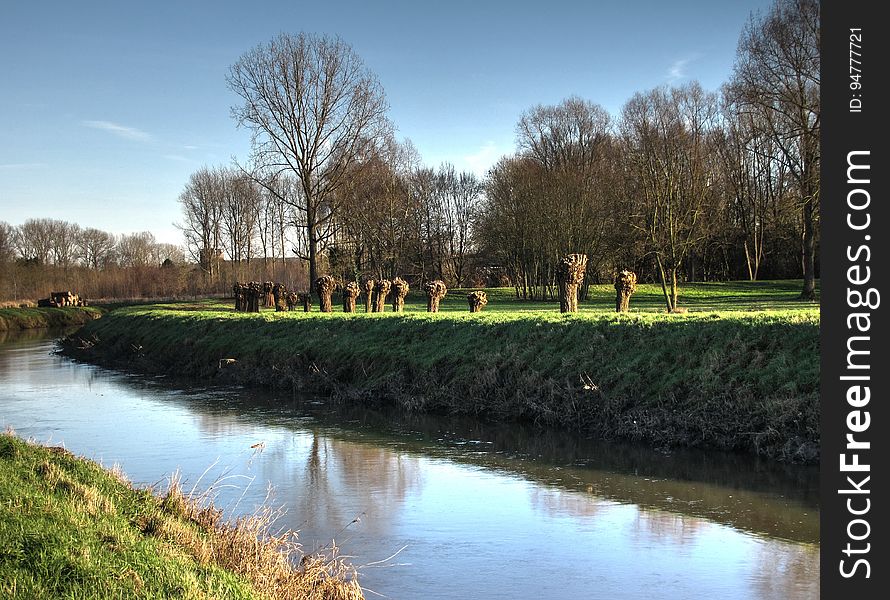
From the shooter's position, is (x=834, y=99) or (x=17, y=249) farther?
(x=17, y=249)

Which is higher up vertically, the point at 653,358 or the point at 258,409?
the point at 653,358

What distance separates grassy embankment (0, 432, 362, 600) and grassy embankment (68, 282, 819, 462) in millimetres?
7373

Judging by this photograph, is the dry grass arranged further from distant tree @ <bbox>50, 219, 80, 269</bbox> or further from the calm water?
distant tree @ <bbox>50, 219, 80, 269</bbox>

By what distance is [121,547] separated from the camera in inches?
216

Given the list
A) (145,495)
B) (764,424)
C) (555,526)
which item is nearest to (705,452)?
(764,424)

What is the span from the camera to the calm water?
729 centimetres

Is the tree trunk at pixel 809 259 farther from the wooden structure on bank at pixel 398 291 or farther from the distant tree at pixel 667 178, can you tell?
the wooden structure on bank at pixel 398 291

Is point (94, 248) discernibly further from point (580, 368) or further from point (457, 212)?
point (580, 368)

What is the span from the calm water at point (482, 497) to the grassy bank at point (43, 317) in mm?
32794

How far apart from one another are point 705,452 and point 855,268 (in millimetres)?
5992

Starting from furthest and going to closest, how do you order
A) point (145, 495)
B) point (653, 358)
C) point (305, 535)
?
1. point (653, 358)
2. point (305, 535)
3. point (145, 495)

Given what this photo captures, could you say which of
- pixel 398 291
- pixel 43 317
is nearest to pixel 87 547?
pixel 398 291

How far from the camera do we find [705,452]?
12023mm

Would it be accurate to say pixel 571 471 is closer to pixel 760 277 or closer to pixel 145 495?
pixel 145 495
